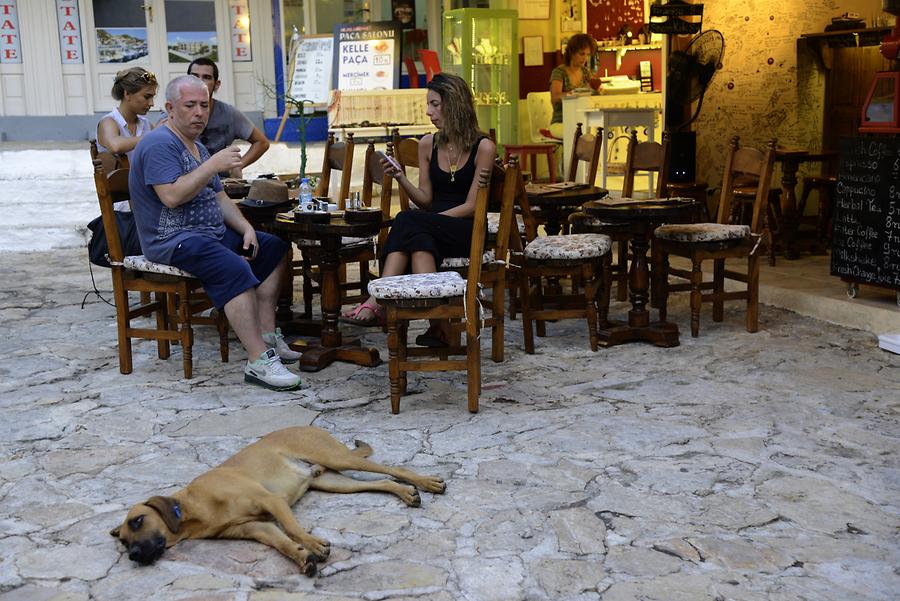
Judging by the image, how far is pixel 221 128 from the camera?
6512 mm

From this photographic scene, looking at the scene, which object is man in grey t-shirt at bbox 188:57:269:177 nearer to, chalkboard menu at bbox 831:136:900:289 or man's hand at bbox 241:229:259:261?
man's hand at bbox 241:229:259:261

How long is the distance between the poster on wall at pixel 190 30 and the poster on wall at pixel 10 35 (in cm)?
179

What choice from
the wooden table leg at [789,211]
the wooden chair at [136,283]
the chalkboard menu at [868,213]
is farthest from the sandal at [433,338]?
the wooden table leg at [789,211]

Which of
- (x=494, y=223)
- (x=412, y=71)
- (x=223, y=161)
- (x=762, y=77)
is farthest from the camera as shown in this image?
(x=412, y=71)

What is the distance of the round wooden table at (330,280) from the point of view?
522 cm

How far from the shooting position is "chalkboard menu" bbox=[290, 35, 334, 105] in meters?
12.4

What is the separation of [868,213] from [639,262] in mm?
1458

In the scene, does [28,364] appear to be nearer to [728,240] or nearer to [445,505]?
[445,505]

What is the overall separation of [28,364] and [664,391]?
3.44 metres

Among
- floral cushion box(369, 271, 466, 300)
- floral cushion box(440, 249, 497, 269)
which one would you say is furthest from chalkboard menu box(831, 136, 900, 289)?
floral cushion box(369, 271, 466, 300)

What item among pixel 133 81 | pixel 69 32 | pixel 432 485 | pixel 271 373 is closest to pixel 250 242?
pixel 271 373

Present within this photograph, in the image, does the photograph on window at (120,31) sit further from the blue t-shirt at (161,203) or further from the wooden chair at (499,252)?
the wooden chair at (499,252)

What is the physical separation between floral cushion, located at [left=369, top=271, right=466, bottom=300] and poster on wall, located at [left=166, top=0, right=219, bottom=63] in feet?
30.4

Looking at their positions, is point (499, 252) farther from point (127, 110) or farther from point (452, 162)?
point (127, 110)
